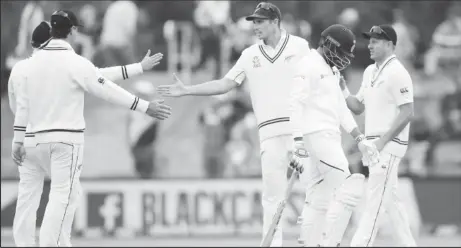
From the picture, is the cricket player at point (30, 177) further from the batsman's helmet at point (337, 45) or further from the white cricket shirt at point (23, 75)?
the batsman's helmet at point (337, 45)

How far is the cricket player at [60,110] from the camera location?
31.0ft

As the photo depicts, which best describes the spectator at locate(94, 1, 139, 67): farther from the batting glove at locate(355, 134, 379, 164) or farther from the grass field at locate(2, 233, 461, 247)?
the batting glove at locate(355, 134, 379, 164)

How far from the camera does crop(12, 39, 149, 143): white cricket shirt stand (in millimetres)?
9461

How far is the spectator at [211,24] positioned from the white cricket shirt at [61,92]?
7245 millimetres

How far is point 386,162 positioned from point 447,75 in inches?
271

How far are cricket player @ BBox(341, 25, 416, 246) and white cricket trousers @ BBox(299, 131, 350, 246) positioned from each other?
0.87 meters

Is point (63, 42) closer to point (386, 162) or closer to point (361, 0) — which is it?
point (386, 162)

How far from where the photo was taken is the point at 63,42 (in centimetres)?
968

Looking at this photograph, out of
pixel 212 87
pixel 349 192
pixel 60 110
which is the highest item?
pixel 212 87

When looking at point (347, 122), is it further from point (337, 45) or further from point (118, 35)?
point (118, 35)

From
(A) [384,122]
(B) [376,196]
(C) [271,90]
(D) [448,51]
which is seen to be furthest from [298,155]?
(D) [448,51]

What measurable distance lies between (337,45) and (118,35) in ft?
24.9

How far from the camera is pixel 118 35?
16.8 metres

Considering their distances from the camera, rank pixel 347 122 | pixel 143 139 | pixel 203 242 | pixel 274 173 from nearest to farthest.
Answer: pixel 347 122 → pixel 274 173 → pixel 203 242 → pixel 143 139
